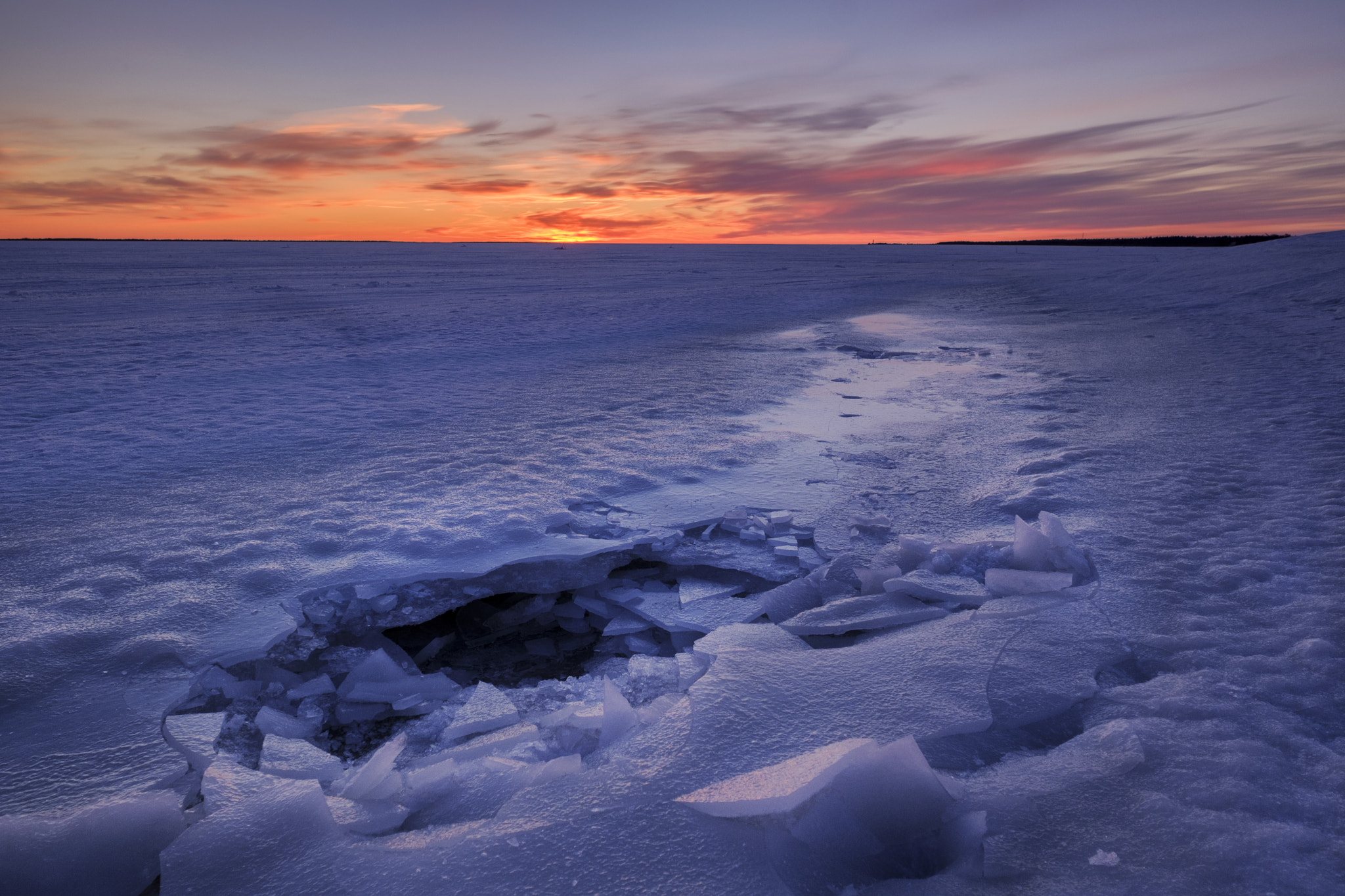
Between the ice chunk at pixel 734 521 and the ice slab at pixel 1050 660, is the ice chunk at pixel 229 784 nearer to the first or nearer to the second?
the ice slab at pixel 1050 660

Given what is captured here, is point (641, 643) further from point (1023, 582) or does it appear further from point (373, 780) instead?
point (1023, 582)

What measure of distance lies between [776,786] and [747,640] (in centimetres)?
84

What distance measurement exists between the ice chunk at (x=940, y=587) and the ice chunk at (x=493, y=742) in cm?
148

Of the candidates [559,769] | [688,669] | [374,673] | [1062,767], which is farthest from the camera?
[374,673]

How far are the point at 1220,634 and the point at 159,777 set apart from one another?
3.14 m

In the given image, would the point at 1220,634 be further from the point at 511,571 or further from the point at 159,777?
the point at 159,777

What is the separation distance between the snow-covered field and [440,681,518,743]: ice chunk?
0.01 meters

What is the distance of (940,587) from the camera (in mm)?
2625

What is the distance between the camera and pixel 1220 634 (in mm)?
2135

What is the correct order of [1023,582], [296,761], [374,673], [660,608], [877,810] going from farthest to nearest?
1. [660,608]
2. [1023,582]
3. [374,673]
4. [296,761]
5. [877,810]

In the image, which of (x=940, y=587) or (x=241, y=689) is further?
(x=940, y=587)

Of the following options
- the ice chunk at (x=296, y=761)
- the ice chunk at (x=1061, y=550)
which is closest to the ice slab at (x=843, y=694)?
the ice chunk at (x=1061, y=550)

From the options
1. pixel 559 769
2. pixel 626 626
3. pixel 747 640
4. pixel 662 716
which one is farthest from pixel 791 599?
pixel 559 769

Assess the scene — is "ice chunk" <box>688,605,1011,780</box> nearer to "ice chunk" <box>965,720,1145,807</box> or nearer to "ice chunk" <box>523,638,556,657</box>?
"ice chunk" <box>965,720,1145,807</box>
